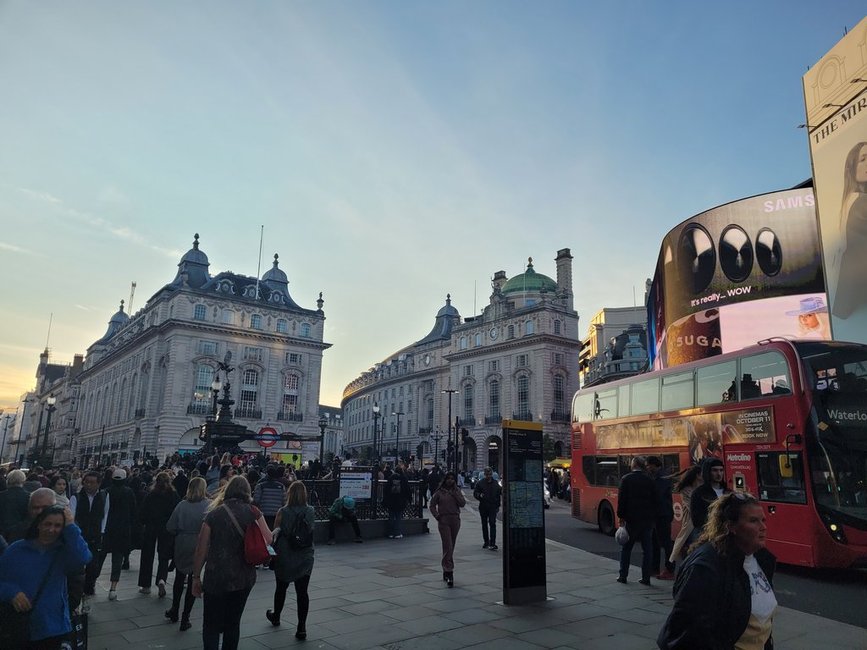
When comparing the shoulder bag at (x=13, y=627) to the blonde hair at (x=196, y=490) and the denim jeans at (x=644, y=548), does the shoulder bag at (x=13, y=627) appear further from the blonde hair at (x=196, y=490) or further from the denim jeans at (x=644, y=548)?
the denim jeans at (x=644, y=548)

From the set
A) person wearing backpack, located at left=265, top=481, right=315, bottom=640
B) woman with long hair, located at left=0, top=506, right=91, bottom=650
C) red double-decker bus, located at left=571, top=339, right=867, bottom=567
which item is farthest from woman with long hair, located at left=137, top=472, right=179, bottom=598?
red double-decker bus, located at left=571, top=339, right=867, bottom=567

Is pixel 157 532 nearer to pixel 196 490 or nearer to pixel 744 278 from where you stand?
pixel 196 490

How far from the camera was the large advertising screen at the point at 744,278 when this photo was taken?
3459 centimetres

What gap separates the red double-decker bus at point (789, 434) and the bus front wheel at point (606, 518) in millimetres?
3455

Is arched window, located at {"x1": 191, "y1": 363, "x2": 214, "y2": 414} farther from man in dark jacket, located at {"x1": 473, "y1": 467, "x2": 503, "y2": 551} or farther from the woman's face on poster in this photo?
the woman's face on poster

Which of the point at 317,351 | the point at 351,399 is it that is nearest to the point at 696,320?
the point at 317,351

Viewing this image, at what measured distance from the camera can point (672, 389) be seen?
1556 cm

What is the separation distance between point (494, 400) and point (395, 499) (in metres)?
56.9

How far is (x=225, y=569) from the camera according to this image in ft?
18.2

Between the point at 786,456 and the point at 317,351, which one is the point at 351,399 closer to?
the point at 317,351

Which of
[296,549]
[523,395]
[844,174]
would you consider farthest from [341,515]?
[523,395]

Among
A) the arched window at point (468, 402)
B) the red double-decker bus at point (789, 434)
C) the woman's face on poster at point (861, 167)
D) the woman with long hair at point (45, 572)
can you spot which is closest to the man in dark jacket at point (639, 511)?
the red double-decker bus at point (789, 434)

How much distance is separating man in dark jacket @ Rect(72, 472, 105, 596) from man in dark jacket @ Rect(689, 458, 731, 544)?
8.39 meters

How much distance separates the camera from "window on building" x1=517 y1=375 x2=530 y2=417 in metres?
69.0
